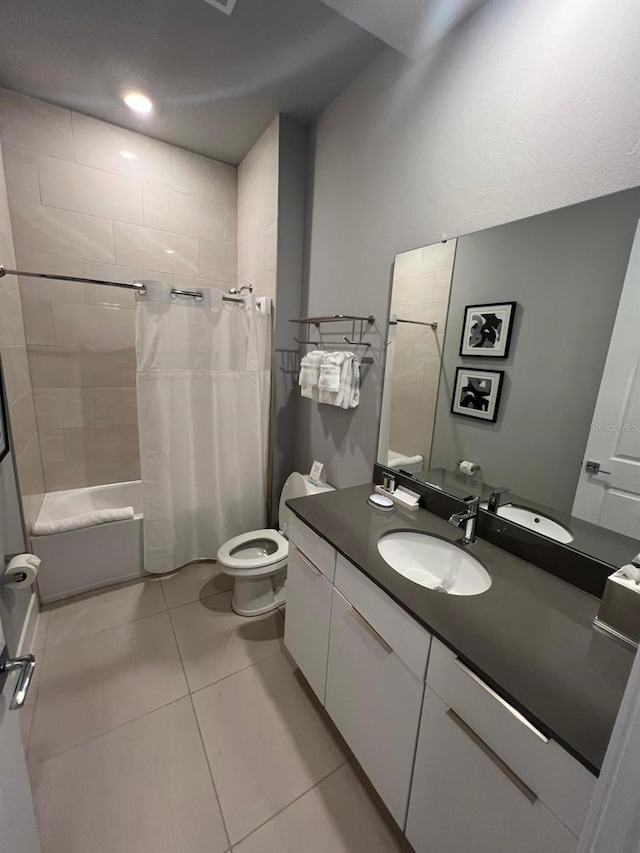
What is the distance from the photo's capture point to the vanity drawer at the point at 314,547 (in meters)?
1.23

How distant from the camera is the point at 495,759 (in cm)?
70

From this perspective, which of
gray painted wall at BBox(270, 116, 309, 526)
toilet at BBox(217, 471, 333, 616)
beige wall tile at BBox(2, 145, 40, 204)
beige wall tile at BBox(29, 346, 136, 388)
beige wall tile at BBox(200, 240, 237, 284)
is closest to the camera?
toilet at BBox(217, 471, 333, 616)

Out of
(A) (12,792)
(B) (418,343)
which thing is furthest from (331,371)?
(A) (12,792)

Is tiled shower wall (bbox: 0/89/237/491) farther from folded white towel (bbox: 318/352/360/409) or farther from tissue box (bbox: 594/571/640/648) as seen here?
tissue box (bbox: 594/571/640/648)

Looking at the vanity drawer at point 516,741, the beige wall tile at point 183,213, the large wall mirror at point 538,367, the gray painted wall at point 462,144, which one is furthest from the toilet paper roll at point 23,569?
the beige wall tile at point 183,213

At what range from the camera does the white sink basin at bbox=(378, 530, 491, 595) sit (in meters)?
1.18

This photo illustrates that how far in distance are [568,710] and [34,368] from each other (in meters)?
2.92

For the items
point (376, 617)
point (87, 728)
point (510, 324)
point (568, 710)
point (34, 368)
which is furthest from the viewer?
point (34, 368)

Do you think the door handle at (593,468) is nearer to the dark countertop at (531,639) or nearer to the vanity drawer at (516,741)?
the dark countertop at (531,639)

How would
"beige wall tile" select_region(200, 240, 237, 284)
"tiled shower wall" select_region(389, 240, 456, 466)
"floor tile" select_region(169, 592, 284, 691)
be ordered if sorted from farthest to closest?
"beige wall tile" select_region(200, 240, 237, 284) < "floor tile" select_region(169, 592, 284, 691) < "tiled shower wall" select_region(389, 240, 456, 466)

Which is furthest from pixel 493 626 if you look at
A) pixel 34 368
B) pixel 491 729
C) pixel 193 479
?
pixel 34 368

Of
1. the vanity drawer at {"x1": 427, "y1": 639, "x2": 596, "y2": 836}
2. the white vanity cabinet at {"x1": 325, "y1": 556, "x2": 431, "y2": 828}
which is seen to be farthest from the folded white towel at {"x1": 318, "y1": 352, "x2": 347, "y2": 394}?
the vanity drawer at {"x1": 427, "y1": 639, "x2": 596, "y2": 836}

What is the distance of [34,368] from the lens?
7.11 ft

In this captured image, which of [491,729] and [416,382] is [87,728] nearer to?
[491,729]
